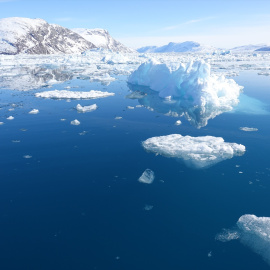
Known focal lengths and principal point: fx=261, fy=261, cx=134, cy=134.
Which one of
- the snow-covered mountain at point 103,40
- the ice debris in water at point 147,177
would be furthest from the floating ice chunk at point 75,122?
the snow-covered mountain at point 103,40

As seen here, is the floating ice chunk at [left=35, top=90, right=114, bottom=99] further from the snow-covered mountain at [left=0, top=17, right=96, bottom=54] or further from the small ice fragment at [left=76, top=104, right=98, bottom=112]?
the snow-covered mountain at [left=0, top=17, right=96, bottom=54]

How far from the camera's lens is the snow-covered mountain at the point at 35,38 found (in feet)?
334

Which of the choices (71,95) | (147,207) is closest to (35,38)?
(71,95)

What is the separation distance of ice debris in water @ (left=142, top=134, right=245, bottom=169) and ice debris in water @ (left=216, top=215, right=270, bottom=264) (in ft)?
10.6

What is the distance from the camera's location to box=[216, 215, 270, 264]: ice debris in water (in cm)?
635

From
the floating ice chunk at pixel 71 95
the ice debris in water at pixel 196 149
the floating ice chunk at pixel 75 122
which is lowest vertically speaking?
the ice debris in water at pixel 196 149

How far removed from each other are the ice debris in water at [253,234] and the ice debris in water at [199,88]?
10.5 m

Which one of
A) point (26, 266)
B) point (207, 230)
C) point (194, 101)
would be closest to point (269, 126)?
point (194, 101)

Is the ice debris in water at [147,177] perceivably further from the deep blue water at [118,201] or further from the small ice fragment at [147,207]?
the small ice fragment at [147,207]

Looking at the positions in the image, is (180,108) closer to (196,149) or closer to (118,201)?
(196,149)

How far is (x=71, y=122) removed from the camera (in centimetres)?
1523

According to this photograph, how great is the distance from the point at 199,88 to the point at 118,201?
14160mm

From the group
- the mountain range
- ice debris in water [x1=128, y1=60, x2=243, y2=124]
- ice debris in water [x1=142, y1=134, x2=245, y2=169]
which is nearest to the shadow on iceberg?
ice debris in water [x1=128, y1=60, x2=243, y2=124]

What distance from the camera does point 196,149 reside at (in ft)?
35.2
